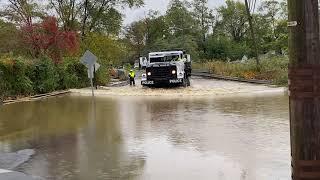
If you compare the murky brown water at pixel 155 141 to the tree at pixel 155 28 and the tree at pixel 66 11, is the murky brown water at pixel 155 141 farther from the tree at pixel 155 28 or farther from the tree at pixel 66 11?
the tree at pixel 155 28

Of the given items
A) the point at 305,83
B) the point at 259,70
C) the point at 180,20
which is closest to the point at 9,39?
the point at 259,70

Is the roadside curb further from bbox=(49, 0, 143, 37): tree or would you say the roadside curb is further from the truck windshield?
bbox=(49, 0, 143, 37): tree

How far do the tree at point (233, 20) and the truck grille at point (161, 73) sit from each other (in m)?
39.3

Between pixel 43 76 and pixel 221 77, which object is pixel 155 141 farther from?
pixel 221 77

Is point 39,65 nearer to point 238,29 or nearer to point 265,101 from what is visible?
point 265,101

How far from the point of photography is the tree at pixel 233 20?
7738 cm

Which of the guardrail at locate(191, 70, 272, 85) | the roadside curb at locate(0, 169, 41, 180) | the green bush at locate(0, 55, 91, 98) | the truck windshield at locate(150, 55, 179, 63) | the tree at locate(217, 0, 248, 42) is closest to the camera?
the roadside curb at locate(0, 169, 41, 180)

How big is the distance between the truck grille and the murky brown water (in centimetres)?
1334

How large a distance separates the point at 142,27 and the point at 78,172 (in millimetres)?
71245

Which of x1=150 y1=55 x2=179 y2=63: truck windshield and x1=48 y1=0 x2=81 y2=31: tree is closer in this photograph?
x1=150 y1=55 x2=179 y2=63: truck windshield

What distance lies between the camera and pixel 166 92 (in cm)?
3631

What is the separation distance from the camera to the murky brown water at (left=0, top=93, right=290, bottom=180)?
36.7 ft

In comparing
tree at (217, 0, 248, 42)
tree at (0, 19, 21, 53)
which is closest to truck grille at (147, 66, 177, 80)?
tree at (0, 19, 21, 53)

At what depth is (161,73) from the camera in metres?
40.1
